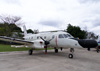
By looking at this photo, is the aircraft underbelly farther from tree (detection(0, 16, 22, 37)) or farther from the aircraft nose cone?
tree (detection(0, 16, 22, 37))

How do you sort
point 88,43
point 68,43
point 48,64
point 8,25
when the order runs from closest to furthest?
1. point 48,64
2. point 88,43
3. point 68,43
4. point 8,25

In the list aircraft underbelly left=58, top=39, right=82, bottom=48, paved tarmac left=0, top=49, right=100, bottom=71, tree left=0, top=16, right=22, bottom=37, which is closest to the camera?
paved tarmac left=0, top=49, right=100, bottom=71

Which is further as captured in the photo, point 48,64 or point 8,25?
point 8,25

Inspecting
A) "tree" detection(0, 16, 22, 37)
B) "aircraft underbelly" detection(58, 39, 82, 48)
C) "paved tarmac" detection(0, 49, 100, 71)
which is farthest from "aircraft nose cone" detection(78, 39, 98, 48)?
"tree" detection(0, 16, 22, 37)

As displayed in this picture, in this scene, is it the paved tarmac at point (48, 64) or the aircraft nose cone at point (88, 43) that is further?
the aircraft nose cone at point (88, 43)

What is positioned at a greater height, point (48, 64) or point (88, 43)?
point (88, 43)

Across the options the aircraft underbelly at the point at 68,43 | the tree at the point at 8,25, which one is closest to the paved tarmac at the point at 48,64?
the aircraft underbelly at the point at 68,43

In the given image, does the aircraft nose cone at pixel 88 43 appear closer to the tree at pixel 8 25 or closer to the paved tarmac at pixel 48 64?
the paved tarmac at pixel 48 64

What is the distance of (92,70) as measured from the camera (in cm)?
518

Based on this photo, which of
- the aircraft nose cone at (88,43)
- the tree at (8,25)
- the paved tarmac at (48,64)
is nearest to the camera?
the paved tarmac at (48,64)

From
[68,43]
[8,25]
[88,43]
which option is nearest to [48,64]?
[68,43]

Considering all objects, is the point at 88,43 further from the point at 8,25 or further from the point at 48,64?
the point at 8,25

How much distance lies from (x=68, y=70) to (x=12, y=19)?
33.8 m

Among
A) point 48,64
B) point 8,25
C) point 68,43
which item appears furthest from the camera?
point 8,25
